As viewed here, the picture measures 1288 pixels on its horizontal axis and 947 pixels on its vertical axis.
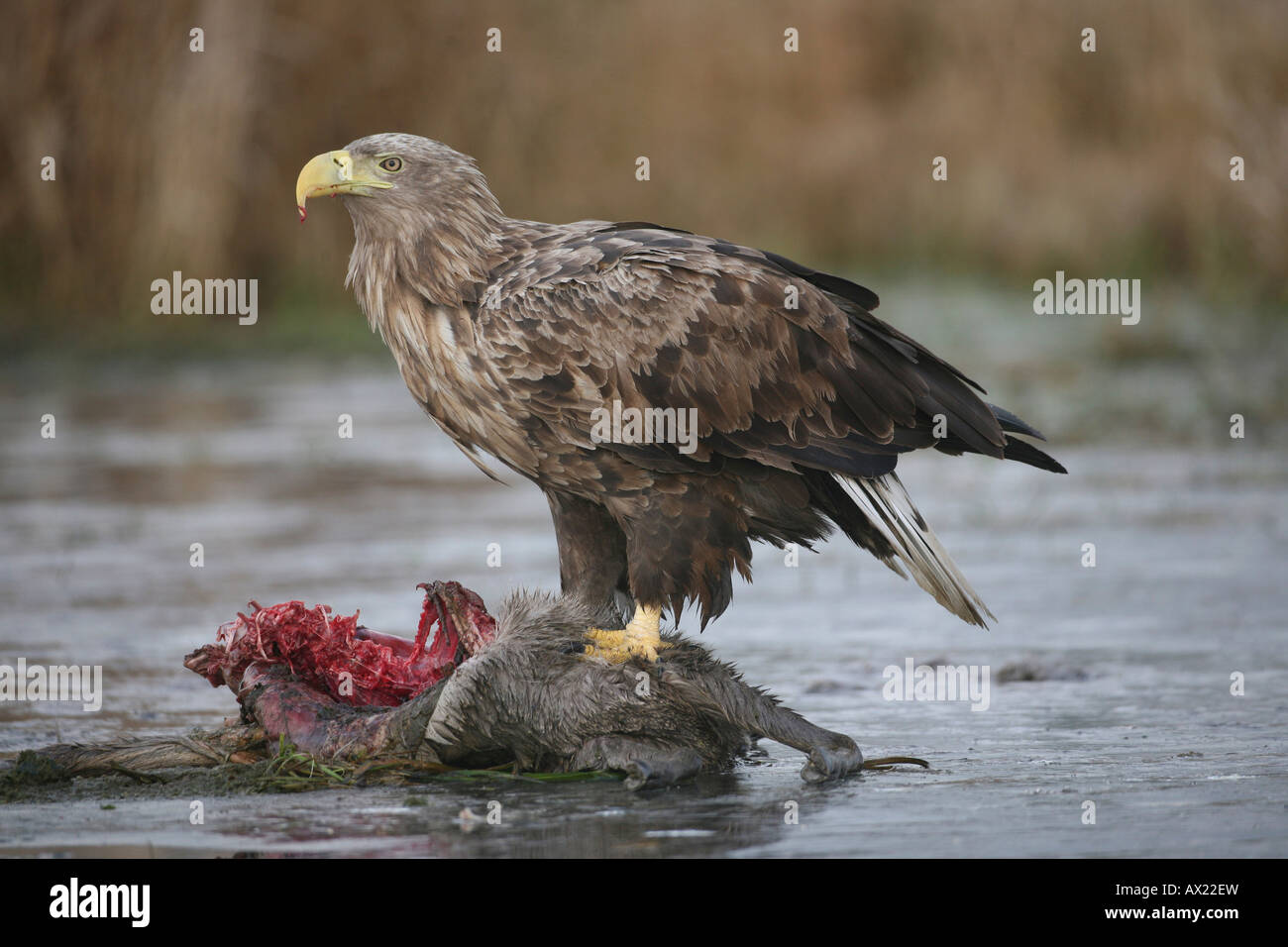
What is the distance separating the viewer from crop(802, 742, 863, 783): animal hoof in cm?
607

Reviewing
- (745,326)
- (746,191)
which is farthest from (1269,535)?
(746,191)

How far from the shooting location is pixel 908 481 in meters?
13.3

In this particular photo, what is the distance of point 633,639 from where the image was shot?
21.3 ft

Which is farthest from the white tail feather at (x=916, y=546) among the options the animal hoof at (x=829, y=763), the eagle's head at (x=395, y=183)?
the eagle's head at (x=395, y=183)

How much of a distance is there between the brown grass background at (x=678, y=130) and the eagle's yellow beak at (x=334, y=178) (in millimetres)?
11559

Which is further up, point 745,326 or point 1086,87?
point 1086,87

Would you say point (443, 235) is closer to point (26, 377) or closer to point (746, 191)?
point (26, 377)

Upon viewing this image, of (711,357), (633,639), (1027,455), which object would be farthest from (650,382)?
(1027,455)

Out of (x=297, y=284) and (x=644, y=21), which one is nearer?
(x=297, y=284)

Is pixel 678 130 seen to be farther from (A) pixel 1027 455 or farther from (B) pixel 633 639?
(B) pixel 633 639

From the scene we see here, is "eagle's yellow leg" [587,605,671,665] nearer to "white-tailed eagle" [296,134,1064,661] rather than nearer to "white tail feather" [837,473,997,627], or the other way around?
"white-tailed eagle" [296,134,1064,661]

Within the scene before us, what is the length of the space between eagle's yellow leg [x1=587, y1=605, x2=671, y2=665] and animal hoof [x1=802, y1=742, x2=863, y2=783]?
635 mm

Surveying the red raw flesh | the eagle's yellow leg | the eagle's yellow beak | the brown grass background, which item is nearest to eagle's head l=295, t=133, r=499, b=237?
the eagle's yellow beak

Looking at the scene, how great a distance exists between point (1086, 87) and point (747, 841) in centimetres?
2119
